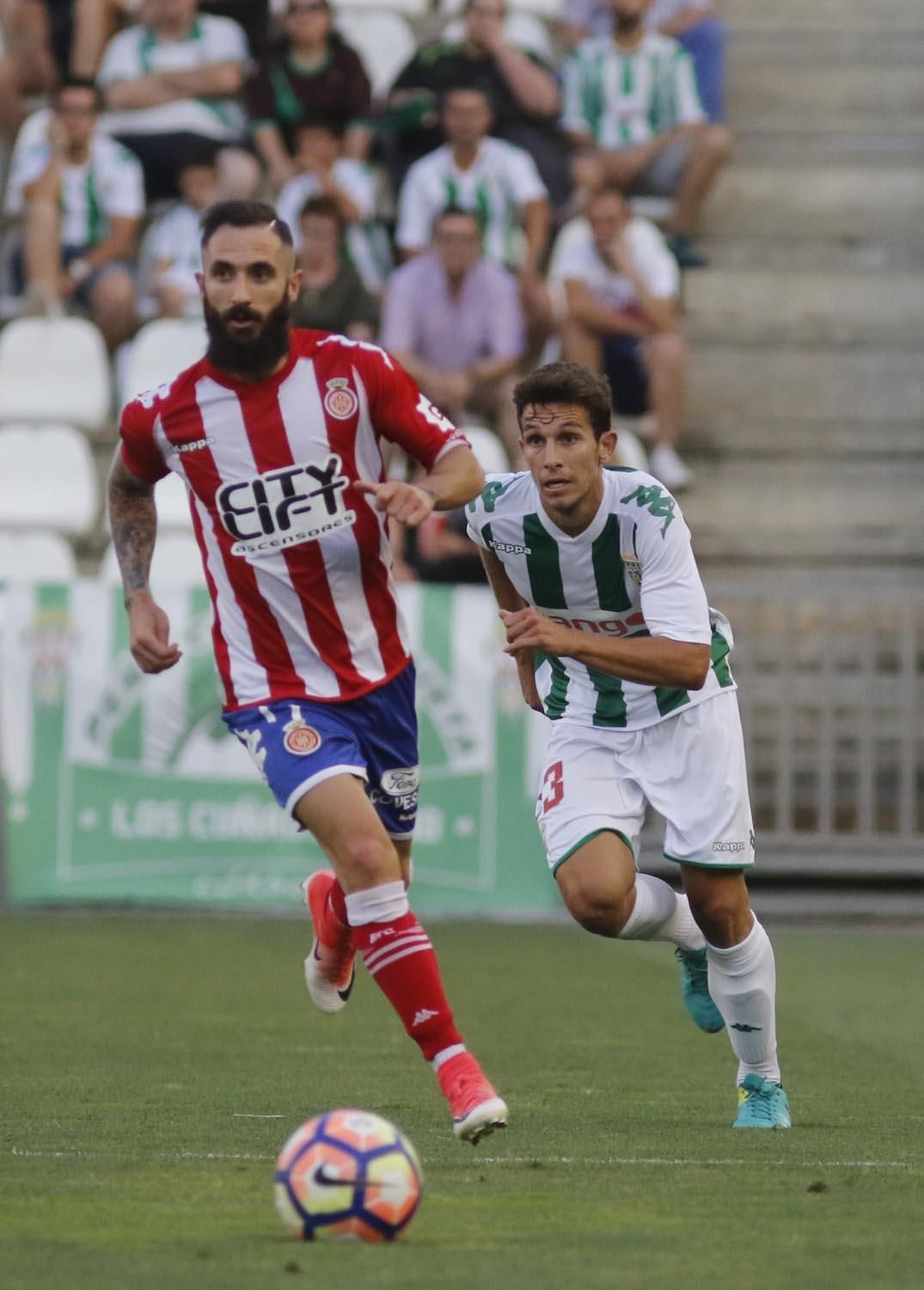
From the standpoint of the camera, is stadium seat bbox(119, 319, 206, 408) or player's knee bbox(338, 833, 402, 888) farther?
stadium seat bbox(119, 319, 206, 408)

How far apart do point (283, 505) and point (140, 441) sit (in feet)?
1.41

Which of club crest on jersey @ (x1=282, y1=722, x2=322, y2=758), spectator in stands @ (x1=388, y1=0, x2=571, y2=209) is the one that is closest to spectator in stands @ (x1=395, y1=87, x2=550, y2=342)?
spectator in stands @ (x1=388, y1=0, x2=571, y2=209)

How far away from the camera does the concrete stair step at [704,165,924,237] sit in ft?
56.0

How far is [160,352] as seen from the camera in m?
15.0

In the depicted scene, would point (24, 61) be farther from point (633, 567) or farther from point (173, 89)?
point (633, 567)

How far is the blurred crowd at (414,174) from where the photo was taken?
14320 millimetres

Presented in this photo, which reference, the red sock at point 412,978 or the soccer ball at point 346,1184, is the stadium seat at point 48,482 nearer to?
the red sock at point 412,978

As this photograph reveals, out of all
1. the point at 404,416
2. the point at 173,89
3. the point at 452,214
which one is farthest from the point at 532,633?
the point at 173,89

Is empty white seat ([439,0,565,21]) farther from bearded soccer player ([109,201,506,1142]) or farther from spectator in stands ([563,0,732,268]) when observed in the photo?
bearded soccer player ([109,201,506,1142])

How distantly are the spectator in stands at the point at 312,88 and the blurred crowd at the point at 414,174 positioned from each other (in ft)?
0.05

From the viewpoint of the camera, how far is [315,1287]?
12.4 ft

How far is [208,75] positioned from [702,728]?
35.6 ft

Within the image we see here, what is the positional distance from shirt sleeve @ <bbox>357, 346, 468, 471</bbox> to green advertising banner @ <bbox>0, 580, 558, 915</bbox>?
639 centimetres

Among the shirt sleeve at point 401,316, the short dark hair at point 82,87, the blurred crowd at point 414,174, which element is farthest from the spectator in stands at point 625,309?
the short dark hair at point 82,87
